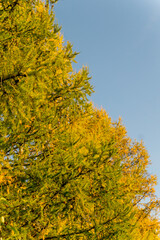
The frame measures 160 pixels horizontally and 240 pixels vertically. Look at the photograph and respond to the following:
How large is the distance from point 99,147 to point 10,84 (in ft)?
7.51

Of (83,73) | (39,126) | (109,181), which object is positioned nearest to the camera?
(39,126)

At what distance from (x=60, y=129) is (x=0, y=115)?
1406mm

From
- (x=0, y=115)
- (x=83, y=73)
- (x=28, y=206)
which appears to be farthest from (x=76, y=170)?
(x=83, y=73)

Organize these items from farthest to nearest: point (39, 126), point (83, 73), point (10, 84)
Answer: point (83, 73) < point (39, 126) < point (10, 84)

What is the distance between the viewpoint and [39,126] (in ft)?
17.0

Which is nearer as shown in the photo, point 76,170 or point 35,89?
point 76,170

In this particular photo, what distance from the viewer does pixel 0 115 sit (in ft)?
16.8

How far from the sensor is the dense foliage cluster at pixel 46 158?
14.6 ft

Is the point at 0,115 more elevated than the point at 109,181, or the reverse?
the point at 0,115

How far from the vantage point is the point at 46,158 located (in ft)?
17.5

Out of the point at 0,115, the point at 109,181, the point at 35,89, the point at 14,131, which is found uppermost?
the point at 35,89

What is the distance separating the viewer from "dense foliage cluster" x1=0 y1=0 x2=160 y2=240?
4.45 meters

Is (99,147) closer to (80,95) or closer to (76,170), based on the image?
(76,170)

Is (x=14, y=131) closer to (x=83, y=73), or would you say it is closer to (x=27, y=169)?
(x=27, y=169)
